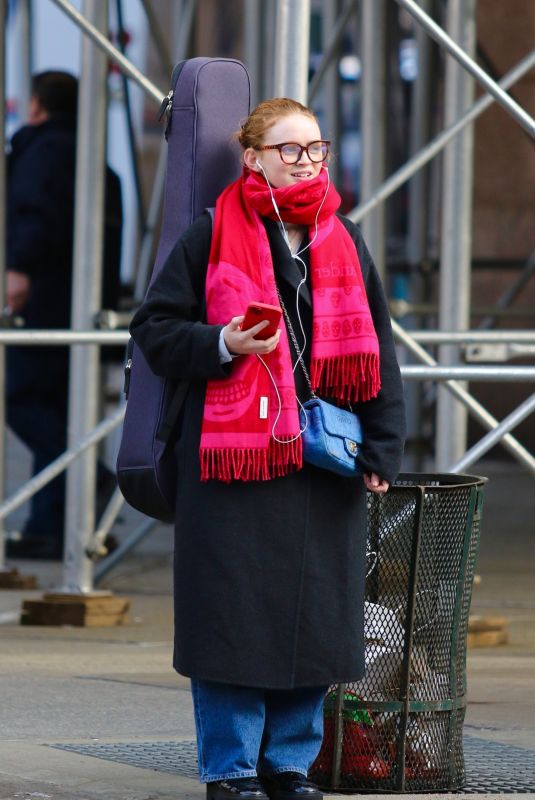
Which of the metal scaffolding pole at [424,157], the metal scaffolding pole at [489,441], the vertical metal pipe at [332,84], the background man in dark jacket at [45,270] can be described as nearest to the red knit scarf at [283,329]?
the metal scaffolding pole at [424,157]

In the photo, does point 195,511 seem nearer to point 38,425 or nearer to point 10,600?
point 10,600

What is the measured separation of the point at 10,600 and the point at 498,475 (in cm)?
673

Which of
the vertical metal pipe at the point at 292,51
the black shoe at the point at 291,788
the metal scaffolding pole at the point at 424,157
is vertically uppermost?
the vertical metal pipe at the point at 292,51

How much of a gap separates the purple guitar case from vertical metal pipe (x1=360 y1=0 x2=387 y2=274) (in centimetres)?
439

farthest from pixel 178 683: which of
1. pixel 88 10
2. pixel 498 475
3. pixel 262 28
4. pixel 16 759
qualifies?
pixel 498 475

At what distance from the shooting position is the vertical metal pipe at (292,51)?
604 cm

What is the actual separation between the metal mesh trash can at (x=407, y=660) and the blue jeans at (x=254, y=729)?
0.22 m

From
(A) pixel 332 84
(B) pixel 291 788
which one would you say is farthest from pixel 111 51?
(A) pixel 332 84

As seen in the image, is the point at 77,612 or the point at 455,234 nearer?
the point at 77,612

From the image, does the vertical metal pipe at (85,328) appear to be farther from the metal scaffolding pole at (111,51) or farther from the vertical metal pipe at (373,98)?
the vertical metal pipe at (373,98)

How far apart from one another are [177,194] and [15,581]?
397 centimetres

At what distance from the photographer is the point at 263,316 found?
12.0 ft

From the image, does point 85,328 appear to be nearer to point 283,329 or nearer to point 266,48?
point 283,329

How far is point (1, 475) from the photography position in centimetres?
783
